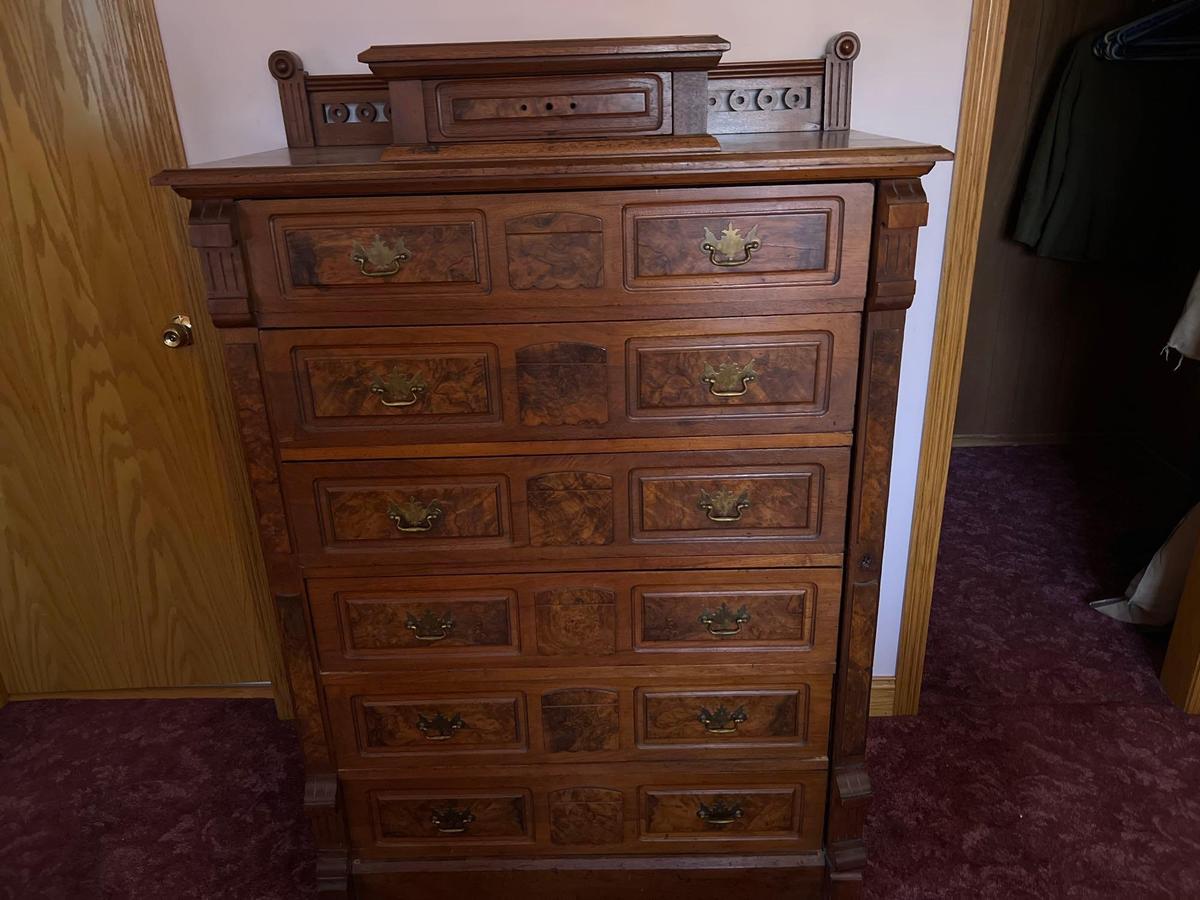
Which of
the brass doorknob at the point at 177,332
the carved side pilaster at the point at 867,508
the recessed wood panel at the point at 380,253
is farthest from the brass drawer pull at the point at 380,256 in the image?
the brass doorknob at the point at 177,332

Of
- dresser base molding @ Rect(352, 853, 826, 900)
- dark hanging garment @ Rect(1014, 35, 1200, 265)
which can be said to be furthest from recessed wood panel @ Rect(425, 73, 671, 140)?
dark hanging garment @ Rect(1014, 35, 1200, 265)

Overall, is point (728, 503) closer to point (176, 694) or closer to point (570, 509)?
point (570, 509)

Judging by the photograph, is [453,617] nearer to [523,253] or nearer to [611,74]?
[523,253]

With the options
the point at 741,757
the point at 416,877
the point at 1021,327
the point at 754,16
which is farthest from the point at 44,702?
the point at 1021,327

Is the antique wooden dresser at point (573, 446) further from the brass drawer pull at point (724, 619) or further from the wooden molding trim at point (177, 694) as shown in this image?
the wooden molding trim at point (177, 694)

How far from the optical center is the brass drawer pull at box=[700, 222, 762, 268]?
1.35 metres

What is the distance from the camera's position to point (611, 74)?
1.48m

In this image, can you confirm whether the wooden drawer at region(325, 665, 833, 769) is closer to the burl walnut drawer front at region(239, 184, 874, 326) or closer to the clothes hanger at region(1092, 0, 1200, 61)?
the burl walnut drawer front at region(239, 184, 874, 326)

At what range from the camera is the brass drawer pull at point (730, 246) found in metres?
1.35

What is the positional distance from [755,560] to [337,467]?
0.71m

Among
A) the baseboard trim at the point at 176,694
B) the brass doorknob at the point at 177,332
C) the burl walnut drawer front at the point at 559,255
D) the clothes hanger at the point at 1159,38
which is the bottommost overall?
the baseboard trim at the point at 176,694

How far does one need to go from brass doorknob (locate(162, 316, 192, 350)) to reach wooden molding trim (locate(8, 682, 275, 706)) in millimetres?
980

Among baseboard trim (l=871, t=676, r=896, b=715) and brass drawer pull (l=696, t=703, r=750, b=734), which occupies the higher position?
brass drawer pull (l=696, t=703, r=750, b=734)

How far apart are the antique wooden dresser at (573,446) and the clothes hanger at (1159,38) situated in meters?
1.62
